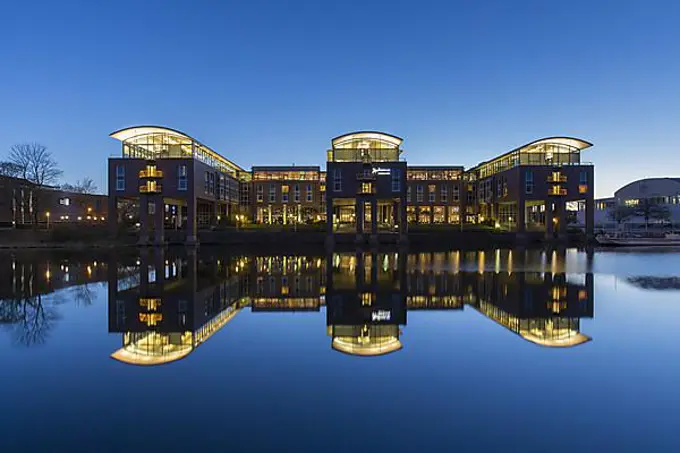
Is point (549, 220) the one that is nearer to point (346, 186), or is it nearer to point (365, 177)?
point (365, 177)

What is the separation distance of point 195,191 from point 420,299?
40.7m

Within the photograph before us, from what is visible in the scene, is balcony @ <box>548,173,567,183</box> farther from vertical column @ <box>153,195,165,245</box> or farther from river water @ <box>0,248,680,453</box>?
vertical column @ <box>153,195,165,245</box>

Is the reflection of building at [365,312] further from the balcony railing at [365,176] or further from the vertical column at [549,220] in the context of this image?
the vertical column at [549,220]

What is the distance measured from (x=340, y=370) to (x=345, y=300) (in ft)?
22.3

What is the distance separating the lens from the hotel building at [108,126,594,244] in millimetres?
48500

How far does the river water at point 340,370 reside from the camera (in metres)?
5.26

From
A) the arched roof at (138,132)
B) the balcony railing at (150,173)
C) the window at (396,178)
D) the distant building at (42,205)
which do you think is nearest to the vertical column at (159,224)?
the balcony railing at (150,173)

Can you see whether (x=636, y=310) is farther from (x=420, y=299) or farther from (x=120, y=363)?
(x=120, y=363)

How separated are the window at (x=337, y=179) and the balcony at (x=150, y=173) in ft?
68.5

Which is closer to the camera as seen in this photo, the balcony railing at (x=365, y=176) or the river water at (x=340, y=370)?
the river water at (x=340, y=370)

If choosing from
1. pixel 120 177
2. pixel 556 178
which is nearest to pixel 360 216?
pixel 556 178

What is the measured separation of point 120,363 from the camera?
814cm

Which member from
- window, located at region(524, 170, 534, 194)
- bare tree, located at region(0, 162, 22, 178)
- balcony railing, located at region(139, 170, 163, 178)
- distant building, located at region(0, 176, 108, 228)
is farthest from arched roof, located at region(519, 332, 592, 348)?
bare tree, located at region(0, 162, 22, 178)

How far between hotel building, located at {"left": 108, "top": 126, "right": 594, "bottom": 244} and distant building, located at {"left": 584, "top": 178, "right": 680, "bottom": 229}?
3471cm
